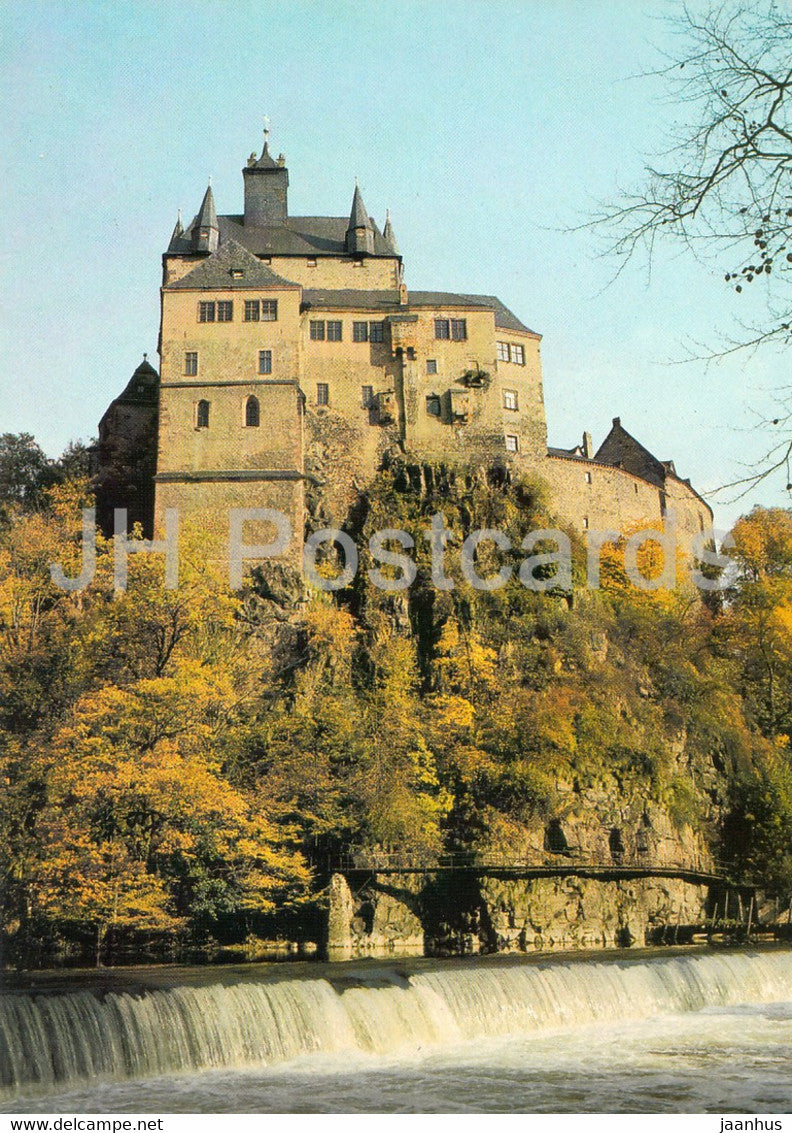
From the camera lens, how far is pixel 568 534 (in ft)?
176

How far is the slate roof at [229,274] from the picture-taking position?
171ft

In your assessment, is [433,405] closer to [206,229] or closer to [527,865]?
[206,229]

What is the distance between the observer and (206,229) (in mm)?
57094

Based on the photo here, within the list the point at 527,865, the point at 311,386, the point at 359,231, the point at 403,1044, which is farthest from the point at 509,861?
the point at 359,231

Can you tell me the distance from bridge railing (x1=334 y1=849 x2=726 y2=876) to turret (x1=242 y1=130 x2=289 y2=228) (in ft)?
115

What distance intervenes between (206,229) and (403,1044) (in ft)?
144

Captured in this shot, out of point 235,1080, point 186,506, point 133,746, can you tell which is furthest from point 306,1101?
point 186,506

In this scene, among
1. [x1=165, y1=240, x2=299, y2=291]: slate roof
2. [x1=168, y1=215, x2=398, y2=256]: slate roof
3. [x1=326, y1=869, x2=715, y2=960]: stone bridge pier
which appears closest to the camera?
[x1=326, y1=869, x2=715, y2=960]: stone bridge pier

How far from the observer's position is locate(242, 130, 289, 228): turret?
60.9 meters

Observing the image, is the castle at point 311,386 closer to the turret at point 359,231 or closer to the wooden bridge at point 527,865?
the turret at point 359,231

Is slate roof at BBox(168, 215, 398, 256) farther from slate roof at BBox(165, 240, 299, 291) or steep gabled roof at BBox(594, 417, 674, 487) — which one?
steep gabled roof at BBox(594, 417, 674, 487)

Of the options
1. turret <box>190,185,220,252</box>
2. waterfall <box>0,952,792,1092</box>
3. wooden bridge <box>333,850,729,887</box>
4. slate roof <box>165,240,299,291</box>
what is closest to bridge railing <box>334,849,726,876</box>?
wooden bridge <box>333,850,729,887</box>

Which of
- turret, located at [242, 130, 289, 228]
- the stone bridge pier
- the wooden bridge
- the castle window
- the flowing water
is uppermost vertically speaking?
turret, located at [242, 130, 289, 228]

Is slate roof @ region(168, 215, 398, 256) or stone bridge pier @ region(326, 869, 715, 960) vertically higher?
slate roof @ region(168, 215, 398, 256)
